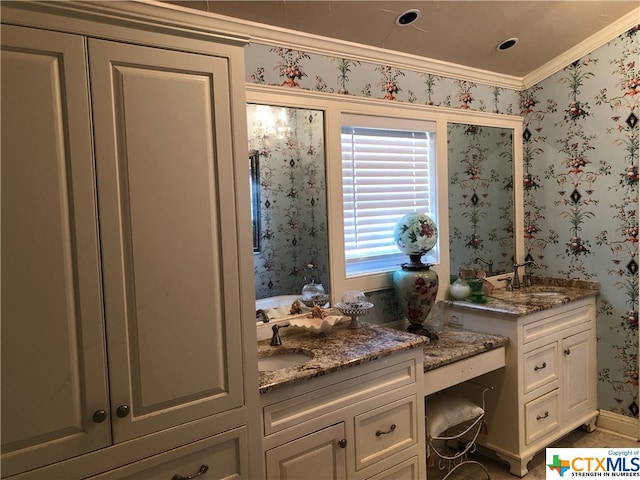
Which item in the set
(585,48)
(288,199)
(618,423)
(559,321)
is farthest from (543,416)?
(585,48)

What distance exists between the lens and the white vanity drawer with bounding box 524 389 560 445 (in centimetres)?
254

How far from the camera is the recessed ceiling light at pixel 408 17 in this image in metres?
2.18

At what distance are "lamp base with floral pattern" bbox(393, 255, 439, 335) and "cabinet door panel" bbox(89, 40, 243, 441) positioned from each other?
1237 mm

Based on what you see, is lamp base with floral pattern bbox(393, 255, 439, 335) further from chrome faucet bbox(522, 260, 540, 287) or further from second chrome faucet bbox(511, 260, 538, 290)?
chrome faucet bbox(522, 260, 540, 287)

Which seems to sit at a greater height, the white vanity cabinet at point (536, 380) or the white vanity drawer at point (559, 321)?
the white vanity drawer at point (559, 321)

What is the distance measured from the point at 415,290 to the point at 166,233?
1.49 meters

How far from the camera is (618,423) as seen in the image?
2906mm

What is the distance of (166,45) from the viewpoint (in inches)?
50.9

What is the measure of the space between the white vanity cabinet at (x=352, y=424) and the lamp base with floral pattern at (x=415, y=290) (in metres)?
0.46

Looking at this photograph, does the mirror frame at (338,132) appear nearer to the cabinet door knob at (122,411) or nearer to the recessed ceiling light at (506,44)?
the recessed ceiling light at (506,44)

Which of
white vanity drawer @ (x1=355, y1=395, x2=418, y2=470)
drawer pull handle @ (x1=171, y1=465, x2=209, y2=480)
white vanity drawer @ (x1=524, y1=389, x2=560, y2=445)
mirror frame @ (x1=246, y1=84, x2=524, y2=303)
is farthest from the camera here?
Answer: white vanity drawer @ (x1=524, y1=389, x2=560, y2=445)

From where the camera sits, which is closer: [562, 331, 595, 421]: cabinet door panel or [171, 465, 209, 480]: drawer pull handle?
[171, 465, 209, 480]: drawer pull handle

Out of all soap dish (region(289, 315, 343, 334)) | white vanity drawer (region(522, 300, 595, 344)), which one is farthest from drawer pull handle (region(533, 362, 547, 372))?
soap dish (region(289, 315, 343, 334))

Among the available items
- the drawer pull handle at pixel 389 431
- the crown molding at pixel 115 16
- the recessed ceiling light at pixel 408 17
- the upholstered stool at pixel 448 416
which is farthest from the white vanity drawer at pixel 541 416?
the crown molding at pixel 115 16
